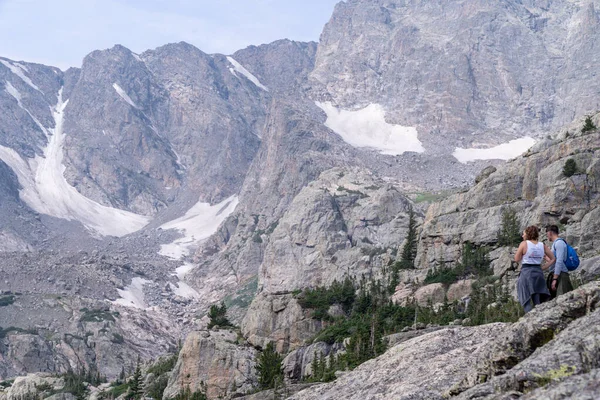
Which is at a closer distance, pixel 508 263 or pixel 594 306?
pixel 594 306

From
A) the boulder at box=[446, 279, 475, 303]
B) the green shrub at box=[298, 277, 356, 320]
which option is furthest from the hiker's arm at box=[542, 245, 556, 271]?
the green shrub at box=[298, 277, 356, 320]

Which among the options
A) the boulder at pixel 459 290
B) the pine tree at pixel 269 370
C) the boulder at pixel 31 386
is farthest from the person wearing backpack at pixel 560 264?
the boulder at pixel 31 386

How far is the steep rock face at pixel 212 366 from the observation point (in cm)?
7425

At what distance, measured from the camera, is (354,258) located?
181 m

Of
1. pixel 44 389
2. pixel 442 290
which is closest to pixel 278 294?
pixel 442 290

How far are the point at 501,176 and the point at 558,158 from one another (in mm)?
10732

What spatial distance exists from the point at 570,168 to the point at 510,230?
9529 millimetres

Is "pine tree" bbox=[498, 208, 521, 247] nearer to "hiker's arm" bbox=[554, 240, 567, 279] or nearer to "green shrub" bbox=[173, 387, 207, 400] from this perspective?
"green shrub" bbox=[173, 387, 207, 400]

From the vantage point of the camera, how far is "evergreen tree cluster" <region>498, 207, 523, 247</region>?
84.9 meters

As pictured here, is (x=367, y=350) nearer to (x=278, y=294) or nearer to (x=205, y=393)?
(x=205, y=393)

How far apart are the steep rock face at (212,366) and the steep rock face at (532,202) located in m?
33.8

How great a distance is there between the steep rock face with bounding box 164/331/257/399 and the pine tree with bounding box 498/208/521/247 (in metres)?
31.9

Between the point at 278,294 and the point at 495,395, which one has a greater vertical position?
the point at 278,294

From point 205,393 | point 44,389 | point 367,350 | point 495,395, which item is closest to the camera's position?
point 495,395
